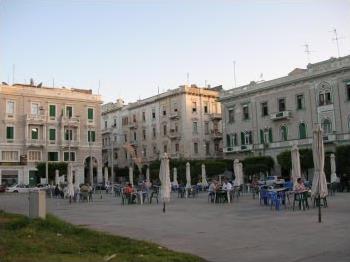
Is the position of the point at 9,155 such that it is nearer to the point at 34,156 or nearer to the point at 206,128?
the point at 34,156

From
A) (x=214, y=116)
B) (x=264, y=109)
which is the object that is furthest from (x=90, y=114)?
(x=264, y=109)

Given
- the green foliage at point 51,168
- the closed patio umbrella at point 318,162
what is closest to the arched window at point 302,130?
the green foliage at point 51,168

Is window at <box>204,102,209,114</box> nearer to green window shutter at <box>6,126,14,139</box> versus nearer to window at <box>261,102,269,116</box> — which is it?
window at <box>261,102,269,116</box>

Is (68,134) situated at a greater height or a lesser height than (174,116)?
lesser

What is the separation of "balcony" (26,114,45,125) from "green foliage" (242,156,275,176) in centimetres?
2835

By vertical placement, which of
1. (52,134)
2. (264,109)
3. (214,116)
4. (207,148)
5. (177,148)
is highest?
(214,116)

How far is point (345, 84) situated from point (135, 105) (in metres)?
41.5

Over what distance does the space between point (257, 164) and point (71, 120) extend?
93.2 feet

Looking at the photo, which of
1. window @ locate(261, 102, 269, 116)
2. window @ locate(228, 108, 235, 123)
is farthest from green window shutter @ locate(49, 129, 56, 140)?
window @ locate(261, 102, 269, 116)

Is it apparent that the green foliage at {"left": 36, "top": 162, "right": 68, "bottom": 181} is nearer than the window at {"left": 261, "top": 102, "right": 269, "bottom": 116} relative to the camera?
No

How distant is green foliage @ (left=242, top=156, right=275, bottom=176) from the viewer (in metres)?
53.9

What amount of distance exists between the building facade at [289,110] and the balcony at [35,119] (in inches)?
965

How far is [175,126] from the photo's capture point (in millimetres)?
73938

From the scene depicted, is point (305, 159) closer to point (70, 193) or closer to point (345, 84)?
point (345, 84)
